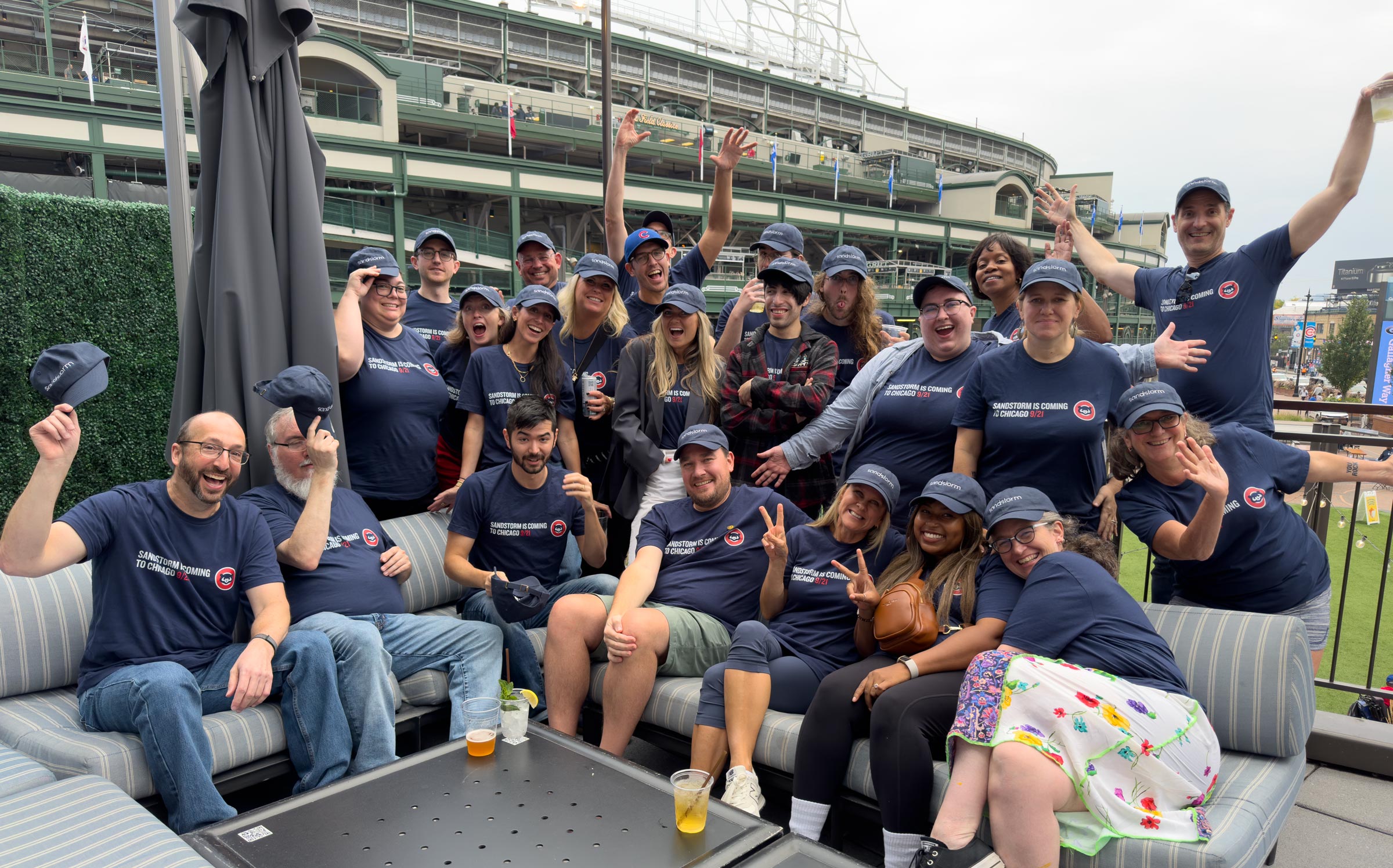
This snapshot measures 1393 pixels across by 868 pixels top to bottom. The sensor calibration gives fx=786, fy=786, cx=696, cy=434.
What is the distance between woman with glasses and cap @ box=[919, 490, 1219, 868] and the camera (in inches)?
85.7

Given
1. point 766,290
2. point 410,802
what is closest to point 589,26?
point 766,290

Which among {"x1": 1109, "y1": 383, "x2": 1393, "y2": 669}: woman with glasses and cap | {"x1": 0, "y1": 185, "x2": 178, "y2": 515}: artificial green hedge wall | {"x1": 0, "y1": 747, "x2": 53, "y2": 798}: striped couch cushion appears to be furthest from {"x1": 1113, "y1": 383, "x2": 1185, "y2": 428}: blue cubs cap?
{"x1": 0, "y1": 185, "x2": 178, "y2": 515}: artificial green hedge wall

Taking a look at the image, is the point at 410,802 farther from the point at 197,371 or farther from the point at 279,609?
the point at 197,371

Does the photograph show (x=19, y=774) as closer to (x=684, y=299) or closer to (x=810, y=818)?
(x=810, y=818)

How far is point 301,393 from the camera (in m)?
3.13

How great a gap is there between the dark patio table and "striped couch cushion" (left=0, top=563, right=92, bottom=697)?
1.36 m

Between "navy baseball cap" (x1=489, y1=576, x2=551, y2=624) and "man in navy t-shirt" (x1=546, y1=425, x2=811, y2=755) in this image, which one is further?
"navy baseball cap" (x1=489, y1=576, x2=551, y2=624)

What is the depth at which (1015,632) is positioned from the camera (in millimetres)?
2525

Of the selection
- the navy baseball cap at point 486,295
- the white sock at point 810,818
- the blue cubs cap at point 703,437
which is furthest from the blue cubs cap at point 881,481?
the navy baseball cap at point 486,295

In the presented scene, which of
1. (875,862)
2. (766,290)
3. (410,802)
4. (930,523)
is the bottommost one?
(875,862)

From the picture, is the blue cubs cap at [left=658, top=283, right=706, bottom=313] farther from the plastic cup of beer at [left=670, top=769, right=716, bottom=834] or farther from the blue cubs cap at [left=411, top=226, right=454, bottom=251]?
the plastic cup of beer at [left=670, top=769, right=716, bottom=834]

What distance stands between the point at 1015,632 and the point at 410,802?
1893 millimetres

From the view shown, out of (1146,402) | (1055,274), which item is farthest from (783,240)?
(1146,402)

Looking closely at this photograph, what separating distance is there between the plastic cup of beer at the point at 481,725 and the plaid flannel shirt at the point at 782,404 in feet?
5.96
